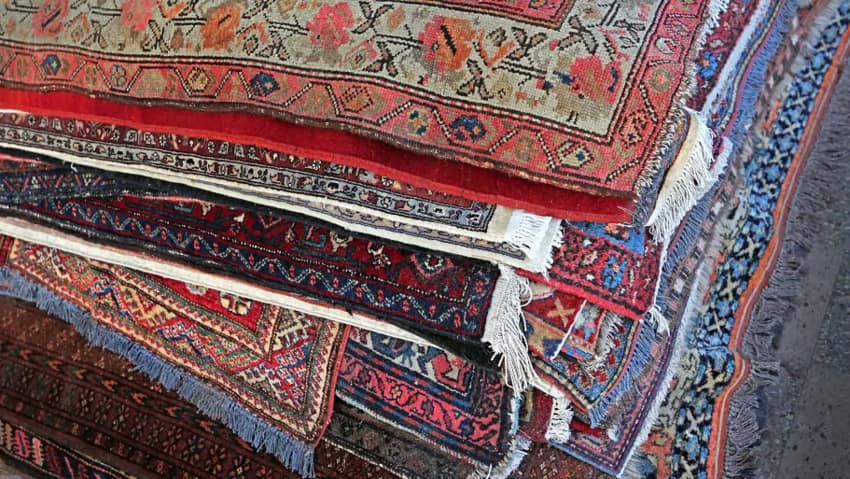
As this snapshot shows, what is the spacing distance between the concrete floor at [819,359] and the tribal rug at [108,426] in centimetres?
69

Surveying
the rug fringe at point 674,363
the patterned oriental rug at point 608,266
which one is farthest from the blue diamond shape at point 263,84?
the rug fringe at point 674,363

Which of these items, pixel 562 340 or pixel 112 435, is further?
pixel 112 435

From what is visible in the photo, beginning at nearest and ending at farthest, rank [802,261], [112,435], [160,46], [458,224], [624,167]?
1. [624,167]
2. [458,224]
3. [160,46]
4. [802,261]
5. [112,435]

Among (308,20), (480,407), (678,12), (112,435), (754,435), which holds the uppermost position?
(678,12)

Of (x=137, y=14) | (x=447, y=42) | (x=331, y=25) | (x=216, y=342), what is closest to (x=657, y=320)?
(x=447, y=42)

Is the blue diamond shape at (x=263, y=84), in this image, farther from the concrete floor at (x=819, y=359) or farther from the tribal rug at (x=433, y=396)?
the concrete floor at (x=819, y=359)

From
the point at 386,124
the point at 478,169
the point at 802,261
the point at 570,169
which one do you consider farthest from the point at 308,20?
the point at 802,261

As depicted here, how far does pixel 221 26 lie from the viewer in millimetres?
1305

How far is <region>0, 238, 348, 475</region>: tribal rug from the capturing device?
146cm

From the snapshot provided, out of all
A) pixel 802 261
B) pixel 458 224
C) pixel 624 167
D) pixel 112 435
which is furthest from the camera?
pixel 112 435

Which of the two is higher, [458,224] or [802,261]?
[802,261]

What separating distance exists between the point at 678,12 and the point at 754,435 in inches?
29.8

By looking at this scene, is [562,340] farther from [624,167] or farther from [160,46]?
[160,46]

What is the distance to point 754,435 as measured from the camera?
1.43 m
